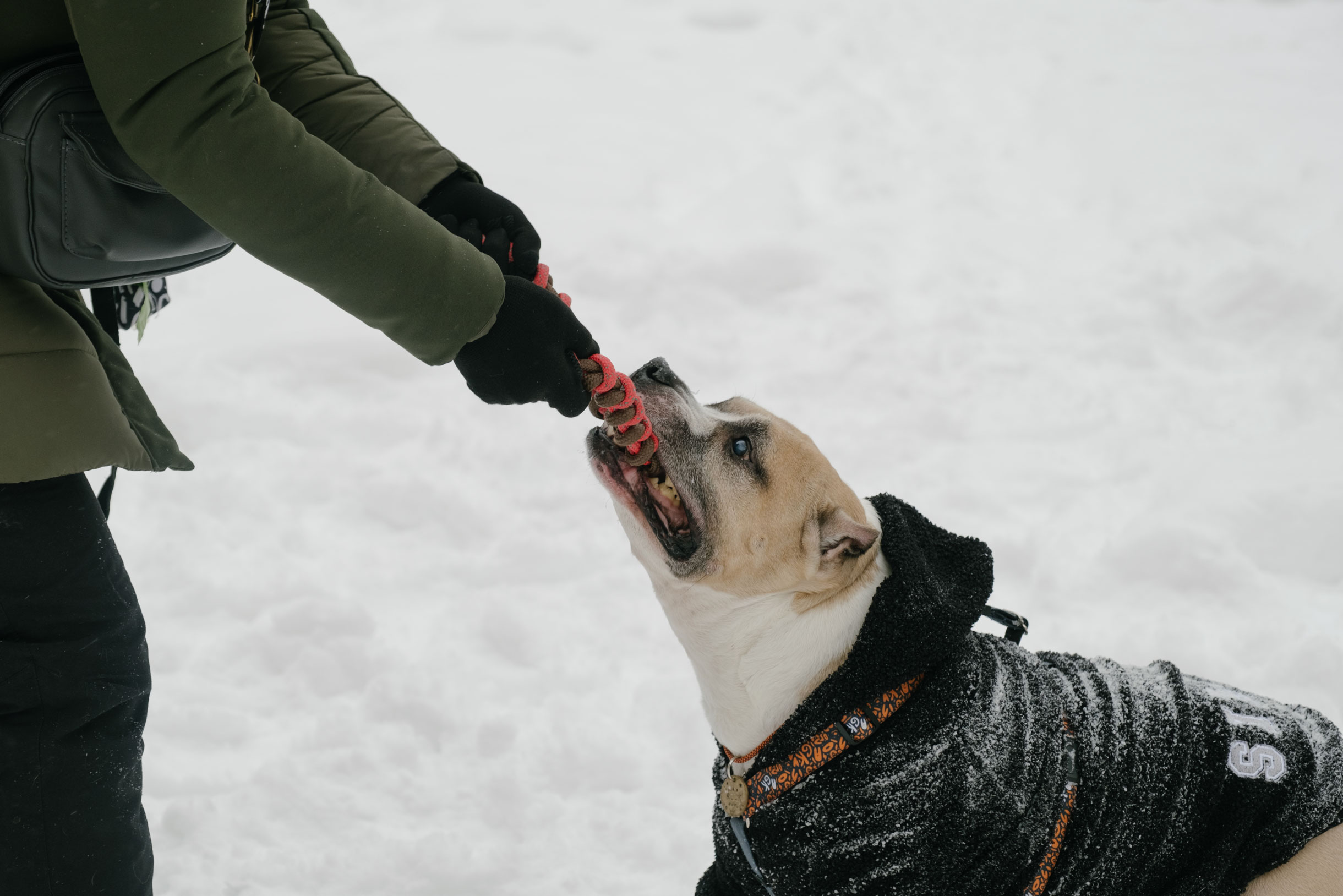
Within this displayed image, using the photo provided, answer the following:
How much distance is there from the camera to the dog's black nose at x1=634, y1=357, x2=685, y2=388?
2756mm

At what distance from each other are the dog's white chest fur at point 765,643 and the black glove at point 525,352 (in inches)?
26.9

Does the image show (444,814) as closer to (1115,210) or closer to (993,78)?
(1115,210)

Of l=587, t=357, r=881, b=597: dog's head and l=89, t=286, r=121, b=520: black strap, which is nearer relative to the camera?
l=89, t=286, r=121, b=520: black strap

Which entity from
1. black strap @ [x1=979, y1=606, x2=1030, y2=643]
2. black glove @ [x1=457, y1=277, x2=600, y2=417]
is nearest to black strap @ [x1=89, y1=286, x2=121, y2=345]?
black glove @ [x1=457, y1=277, x2=600, y2=417]

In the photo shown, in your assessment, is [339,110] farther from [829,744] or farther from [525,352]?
[829,744]

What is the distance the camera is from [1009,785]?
225 cm

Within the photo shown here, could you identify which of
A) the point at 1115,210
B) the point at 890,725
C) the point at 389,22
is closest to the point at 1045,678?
the point at 890,725

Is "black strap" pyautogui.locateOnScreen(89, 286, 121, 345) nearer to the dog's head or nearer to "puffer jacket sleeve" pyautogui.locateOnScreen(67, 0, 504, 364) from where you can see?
"puffer jacket sleeve" pyautogui.locateOnScreen(67, 0, 504, 364)

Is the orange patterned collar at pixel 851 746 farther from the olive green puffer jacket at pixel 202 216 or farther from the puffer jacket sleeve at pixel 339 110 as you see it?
the puffer jacket sleeve at pixel 339 110

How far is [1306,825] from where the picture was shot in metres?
2.34

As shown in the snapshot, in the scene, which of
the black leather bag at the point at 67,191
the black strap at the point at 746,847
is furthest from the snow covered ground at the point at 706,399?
the black leather bag at the point at 67,191

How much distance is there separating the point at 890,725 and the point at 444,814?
1499 millimetres

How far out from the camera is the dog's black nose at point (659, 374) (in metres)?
2.76

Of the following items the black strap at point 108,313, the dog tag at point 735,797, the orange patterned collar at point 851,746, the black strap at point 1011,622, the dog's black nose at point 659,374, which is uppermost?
the dog's black nose at point 659,374
